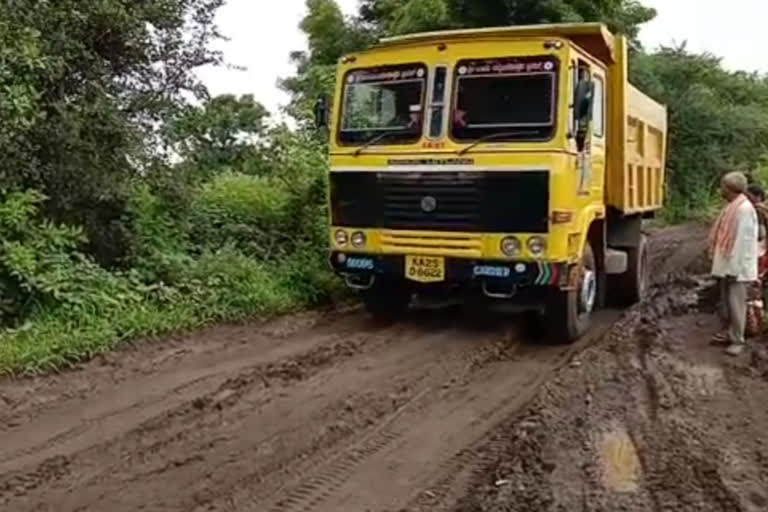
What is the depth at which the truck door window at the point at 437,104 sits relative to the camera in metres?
8.78

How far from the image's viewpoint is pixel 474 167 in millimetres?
8523

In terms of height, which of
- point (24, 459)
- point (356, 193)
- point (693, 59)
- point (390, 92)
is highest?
point (693, 59)

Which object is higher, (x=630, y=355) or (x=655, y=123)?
(x=655, y=123)

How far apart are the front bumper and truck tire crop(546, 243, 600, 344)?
0.33m

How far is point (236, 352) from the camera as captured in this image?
8.04 metres

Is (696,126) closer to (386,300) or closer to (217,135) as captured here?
(217,135)

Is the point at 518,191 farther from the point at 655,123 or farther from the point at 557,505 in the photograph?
the point at 655,123

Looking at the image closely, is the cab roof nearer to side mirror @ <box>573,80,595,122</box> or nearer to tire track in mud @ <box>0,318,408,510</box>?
side mirror @ <box>573,80,595,122</box>

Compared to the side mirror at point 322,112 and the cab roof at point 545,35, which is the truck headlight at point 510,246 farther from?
the side mirror at point 322,112

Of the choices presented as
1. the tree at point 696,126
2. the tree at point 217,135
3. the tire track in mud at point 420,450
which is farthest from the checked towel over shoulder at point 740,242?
the tree at point 696,126

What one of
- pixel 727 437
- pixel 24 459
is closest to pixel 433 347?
pixel 727 437

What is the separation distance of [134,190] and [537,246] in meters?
4.14

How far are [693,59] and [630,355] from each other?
23.7 meters

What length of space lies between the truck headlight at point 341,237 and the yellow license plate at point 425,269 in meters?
0.66
